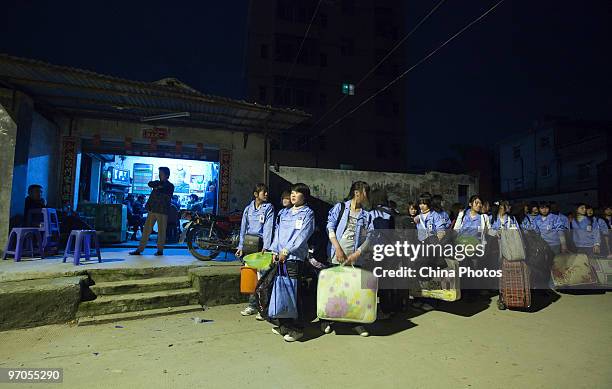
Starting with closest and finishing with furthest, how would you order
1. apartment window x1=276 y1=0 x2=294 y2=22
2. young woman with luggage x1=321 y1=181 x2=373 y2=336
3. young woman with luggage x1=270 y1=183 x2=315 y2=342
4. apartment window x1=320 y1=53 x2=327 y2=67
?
young woman with luggage x1=270 y1=183 x2=315 y2=342
young woman with luggage x1=321 y1=181 x2=373 y2=336
apartment window x1=276 y1=0 x2=294 y2=22
apartment window x1=320 y1=53 x2=327 y2=67

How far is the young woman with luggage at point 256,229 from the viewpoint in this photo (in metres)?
5.20

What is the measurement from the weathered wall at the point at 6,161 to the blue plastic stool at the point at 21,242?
0.31 meters

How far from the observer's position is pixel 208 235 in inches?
285

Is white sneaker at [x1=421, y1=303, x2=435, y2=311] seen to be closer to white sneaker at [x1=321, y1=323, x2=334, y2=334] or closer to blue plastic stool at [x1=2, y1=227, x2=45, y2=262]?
white sneaker at [x1=321, y1=323, x2=334, y2=334]

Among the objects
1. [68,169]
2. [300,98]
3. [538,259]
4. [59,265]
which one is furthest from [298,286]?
[300,98]

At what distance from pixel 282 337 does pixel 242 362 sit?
A: 87 centimetres

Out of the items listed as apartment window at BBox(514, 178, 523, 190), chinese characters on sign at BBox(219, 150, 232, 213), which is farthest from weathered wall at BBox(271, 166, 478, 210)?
apartment window at BBox(514, 178, 523, 190)

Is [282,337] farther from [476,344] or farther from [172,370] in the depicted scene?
[476,344]

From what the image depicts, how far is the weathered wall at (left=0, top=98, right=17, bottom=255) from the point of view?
644 cm

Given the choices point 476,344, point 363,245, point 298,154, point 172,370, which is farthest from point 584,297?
point 298,154

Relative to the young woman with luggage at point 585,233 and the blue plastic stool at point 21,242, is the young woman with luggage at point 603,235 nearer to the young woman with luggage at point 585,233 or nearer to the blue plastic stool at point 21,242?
the young woman with luggage at point 585,233

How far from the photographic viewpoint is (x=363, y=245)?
173 inches

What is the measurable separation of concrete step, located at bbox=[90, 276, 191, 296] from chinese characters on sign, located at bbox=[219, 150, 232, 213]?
409 centimetres

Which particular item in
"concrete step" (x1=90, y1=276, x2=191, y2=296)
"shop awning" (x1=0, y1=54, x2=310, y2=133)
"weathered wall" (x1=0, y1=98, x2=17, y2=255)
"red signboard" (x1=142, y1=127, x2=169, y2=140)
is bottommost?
"concrete step" (x1=90, y1=276, x2=191, y2=296)
